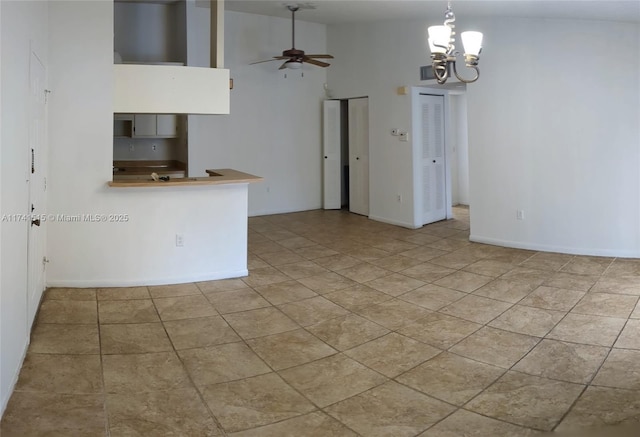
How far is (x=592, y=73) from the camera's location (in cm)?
541

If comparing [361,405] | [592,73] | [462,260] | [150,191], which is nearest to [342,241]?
[462,260]

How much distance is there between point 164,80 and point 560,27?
432cm

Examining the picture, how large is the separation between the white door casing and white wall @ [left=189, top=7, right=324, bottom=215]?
11.7 ft

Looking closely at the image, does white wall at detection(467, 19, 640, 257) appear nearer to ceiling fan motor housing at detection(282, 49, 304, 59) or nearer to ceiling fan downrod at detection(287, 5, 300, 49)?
ceiling fan motor housing at detection(282, 49, 304, 59)

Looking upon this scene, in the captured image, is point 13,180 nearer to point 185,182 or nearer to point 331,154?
point 185,182

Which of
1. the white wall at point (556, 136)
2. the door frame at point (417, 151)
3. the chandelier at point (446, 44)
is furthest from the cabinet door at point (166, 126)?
the chandelier at point (446, 44)

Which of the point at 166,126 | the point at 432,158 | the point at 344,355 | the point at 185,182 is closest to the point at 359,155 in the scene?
the point at 432,158

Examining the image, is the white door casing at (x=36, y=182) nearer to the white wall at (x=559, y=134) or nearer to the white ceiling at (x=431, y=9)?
the white ceiling at (x=431, y=9)

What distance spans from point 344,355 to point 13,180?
6.90ft

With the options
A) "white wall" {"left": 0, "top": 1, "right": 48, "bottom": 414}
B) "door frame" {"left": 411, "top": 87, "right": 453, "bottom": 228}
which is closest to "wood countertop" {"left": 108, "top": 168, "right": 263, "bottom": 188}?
"white wall" {"left": 0, "top": 1, "right": 48, "bottom": 414}

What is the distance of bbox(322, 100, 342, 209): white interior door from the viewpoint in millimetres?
8656

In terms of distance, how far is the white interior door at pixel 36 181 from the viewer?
3244 mm

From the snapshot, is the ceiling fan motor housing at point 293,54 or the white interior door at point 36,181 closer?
→ the white interior door at point 36,181

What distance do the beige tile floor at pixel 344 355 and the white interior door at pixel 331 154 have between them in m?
3.83
